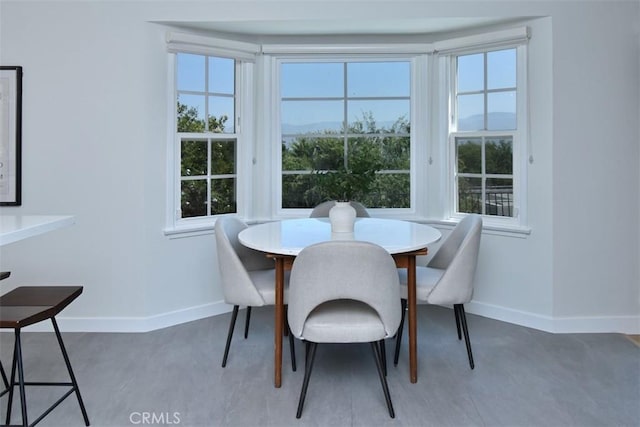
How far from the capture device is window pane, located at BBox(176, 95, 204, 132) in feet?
12.5

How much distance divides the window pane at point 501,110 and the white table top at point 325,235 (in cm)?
122

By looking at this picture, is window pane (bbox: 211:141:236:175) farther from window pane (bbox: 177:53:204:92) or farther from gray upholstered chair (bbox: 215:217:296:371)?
gray upholstered chair (bbox: 215:217:296:371)

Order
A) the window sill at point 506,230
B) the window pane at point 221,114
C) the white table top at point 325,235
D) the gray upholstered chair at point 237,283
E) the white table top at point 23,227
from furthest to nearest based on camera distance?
the window pane at point 221,114 → the window sill at point 506,230 → the gray upholstered chair at point 237,283 → the white table top at point 325,235 → the white table top at point 23,227

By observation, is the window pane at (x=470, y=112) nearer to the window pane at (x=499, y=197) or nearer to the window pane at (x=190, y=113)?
the window pane at (x=499, y=197)

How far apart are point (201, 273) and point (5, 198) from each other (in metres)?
1.50

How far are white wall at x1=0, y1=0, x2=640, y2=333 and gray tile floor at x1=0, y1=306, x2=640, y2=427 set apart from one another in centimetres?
38

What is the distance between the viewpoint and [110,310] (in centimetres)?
360

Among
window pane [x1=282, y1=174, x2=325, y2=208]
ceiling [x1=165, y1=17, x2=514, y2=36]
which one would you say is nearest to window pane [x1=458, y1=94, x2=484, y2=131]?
ceiling [x1=165, y1=17, x2=514, y2=36]

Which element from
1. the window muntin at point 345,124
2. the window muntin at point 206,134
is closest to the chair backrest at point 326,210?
the window muntin at point 345,124

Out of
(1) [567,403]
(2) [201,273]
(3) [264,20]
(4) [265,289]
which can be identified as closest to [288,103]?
(3) [264,20]

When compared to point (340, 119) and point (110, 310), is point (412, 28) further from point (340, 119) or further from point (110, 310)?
point (110, 310)

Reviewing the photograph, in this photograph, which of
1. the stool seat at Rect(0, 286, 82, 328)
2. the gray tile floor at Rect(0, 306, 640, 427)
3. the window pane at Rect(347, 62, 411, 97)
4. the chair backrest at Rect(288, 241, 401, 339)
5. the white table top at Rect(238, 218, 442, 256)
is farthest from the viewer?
the window pane at Rect(347, 62, 411, 97)

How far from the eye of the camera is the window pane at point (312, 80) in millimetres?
4281

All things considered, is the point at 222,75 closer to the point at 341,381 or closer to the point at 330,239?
the point at 330,239
